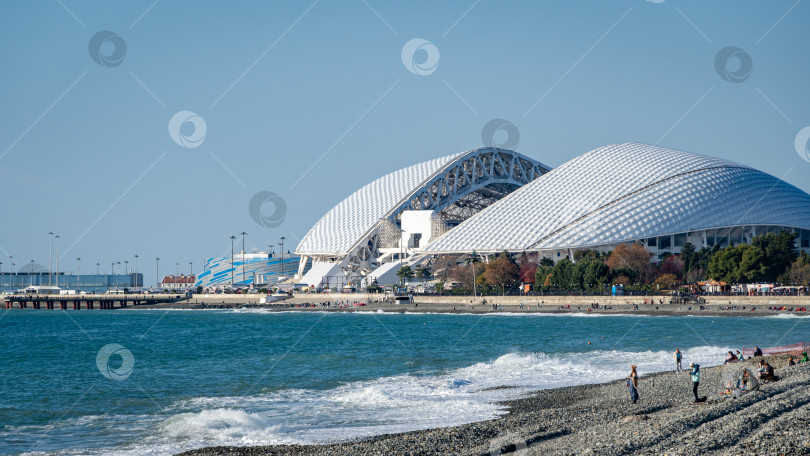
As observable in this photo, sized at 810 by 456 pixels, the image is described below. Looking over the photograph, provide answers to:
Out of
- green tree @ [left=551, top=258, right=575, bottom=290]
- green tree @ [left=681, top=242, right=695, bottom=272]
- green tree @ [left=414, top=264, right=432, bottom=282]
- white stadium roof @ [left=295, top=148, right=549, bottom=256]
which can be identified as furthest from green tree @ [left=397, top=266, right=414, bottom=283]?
green tree @ [left=681, top=242, right=695, bottom=272]

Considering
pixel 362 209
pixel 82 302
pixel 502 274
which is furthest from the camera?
pixel 362 209

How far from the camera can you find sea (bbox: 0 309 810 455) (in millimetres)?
21875

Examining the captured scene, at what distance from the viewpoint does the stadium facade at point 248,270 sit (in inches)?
6309

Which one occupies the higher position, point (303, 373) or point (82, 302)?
point (82, 302)

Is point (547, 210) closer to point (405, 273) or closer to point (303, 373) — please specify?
point (405, 273)

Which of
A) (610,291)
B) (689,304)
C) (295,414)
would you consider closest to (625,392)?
(295,414)

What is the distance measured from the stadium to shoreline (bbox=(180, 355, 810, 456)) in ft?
249

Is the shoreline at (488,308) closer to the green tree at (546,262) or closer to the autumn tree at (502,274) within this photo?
the autumn tree at (502,274)

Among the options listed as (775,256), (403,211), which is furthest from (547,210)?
(775,256)

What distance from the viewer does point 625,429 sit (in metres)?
16.6

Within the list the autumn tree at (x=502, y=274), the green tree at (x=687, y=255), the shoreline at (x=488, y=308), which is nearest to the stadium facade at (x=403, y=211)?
the shoreline at (x=488, y=308)

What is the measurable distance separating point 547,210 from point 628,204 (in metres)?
10.1

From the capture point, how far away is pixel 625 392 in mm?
25625

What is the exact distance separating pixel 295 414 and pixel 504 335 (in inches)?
1245
